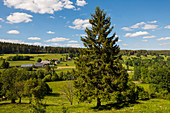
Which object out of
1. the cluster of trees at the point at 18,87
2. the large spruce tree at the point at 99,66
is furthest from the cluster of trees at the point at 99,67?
the cluster of trees at the point at 18,87

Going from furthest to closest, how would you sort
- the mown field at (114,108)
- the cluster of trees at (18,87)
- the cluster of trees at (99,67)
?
the cluster of trees at (18,87) < the cluster of trees at (99,67) < the mown field at (114,108)

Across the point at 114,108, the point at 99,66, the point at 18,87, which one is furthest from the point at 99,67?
the point at 18,87

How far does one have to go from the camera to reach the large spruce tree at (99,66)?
58.6ft

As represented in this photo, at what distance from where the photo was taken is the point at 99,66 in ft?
63.6

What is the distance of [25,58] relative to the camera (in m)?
184

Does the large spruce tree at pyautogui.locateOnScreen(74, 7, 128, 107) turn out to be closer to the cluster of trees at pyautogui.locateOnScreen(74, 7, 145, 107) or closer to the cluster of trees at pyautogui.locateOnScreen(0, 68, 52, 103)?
the cluster of trees at pyautogui.locateOnScreen(74, 7, 145, 107)

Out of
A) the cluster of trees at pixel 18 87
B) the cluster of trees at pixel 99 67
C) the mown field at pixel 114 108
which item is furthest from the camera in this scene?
the cluster of trees at pixel 18 87

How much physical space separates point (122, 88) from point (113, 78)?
7.10ft

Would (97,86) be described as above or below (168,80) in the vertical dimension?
above

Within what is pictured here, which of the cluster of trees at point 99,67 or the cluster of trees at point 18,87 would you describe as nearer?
the cluster of trees at point 99,67

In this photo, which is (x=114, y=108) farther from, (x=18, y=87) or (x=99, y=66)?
(x=18, y=87)

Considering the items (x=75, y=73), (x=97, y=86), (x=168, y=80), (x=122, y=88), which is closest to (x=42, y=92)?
(x=75, y=73)

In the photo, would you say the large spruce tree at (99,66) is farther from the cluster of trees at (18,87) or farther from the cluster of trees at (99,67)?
the cluster of trees at (18,87)

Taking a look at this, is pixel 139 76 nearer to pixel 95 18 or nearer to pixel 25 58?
pixel 95 18
